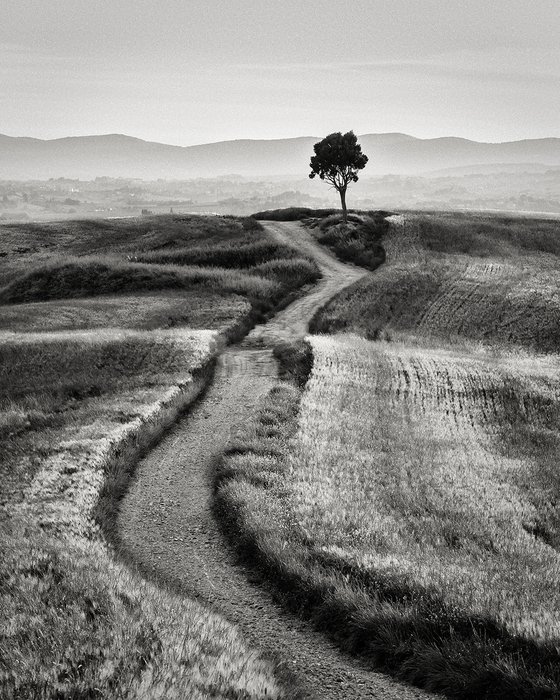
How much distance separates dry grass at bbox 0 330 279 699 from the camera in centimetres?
674

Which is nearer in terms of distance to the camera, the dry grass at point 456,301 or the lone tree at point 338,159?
the dry grass at point 456,301

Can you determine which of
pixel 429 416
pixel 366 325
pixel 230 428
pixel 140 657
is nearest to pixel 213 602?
pixel 140 657

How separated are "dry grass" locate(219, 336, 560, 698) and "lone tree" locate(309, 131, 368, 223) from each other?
44.2 metres

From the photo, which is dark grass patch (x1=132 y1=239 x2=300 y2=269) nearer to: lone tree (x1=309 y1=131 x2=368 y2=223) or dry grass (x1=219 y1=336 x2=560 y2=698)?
lone tree (x1=309 y1=131 x2=368 y2=223)

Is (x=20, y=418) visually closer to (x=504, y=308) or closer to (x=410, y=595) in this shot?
(x=410, y=595)

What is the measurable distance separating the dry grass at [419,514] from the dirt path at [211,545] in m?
0.47

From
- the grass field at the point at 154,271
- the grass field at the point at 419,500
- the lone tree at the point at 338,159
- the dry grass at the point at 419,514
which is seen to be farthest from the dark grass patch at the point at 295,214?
the dry grass at the point at 419,514

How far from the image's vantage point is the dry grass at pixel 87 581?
22.1 ft

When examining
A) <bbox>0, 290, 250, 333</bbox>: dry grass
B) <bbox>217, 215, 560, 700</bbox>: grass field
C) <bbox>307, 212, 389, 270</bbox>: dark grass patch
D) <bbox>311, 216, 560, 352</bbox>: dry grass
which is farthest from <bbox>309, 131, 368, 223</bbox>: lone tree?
<bbox>217, 215, 560, 700</bbox>: grass field

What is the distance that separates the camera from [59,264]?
157 feet

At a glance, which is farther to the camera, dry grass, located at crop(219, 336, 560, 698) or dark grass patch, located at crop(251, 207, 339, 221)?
dark grass patch, located at crop(251, 207, 339, 221)

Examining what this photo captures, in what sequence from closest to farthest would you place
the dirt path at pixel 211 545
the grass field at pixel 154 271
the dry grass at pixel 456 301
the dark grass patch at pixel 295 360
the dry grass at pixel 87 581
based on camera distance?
1. the dry grass at pixel 87 581
2. the dirt path at pixel 211 545
3. the dark grass patch at pixel 295 360
4. the dry grass at pixel 456 301
5. the grass field at pixel 154 271

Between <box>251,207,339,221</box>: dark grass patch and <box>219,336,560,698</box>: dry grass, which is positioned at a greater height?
<box>251,207,339,221</box>: dark grass patch

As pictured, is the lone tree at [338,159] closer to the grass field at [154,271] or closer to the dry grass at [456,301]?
the grass field at [154,271]
